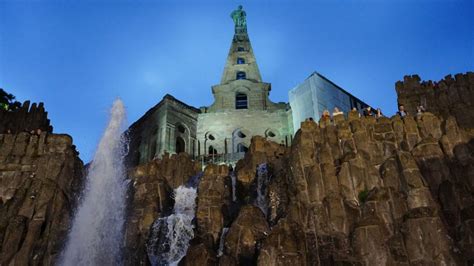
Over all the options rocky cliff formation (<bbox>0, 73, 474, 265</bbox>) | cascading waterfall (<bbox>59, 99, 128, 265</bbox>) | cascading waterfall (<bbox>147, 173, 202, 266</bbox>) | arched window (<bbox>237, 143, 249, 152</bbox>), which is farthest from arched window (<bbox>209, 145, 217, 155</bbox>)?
cascading waterfall (<bbox>147, 173, 202, 266</bbox>)

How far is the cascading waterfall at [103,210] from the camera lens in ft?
96.7

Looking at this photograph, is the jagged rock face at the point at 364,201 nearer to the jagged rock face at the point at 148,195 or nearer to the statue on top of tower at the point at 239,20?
the jagged rock face at the point at 148,195

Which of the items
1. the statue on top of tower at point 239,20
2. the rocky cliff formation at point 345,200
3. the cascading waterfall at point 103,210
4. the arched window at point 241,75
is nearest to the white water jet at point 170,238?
the rocky cliff formation at point 345,200

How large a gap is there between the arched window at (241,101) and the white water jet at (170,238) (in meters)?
28.6

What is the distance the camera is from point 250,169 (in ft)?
118

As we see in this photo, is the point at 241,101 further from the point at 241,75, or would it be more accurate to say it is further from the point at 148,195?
the point at 148,195

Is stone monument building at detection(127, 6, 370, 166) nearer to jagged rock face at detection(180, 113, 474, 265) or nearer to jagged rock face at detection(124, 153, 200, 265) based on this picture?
jagged rock face at detection(124, 153, 200, 265)

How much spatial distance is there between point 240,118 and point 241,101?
502 centimetres

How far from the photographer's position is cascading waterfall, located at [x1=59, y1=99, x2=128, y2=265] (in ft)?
96.7

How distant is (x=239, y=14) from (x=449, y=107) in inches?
1886

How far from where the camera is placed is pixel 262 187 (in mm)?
33469

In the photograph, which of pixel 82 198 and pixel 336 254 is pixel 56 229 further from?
pixel 336 254

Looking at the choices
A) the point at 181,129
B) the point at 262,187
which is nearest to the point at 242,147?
the point at 181,129

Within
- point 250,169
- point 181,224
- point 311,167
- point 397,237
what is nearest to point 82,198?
point 181,224
